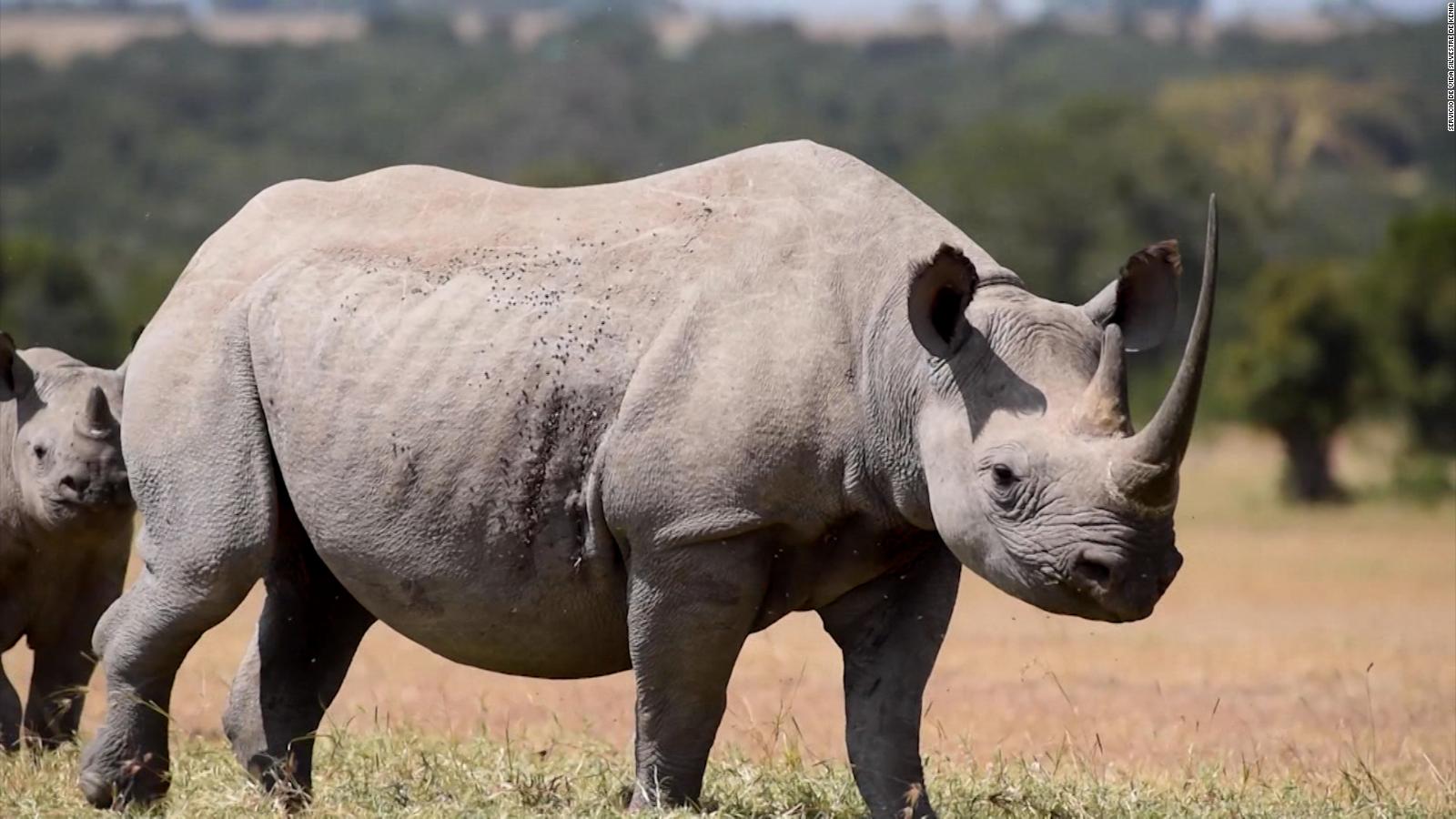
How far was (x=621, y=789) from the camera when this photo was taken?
324 inches

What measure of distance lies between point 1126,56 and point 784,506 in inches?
6508

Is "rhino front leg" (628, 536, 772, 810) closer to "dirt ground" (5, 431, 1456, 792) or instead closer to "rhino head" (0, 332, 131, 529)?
"dirt ground" (5, 431, 1456, 792)

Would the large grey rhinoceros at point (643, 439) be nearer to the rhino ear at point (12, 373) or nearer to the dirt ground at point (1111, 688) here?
the dirt ground at point (1111, 688)

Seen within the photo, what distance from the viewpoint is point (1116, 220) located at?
63.5m

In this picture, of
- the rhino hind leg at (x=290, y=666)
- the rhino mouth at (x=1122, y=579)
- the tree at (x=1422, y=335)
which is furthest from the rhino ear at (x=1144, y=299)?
the tree at (x=1422, y=335)

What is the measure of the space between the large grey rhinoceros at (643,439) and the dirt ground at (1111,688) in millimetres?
628

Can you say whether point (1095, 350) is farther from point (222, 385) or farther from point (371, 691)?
point (371, 691)

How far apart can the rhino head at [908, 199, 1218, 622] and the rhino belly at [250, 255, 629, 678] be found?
3.45ft

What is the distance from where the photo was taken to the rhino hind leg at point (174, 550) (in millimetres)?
7902

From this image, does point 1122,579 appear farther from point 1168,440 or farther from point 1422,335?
point 1422,335

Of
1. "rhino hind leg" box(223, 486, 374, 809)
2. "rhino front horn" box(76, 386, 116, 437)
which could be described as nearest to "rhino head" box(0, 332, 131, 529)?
"rhino front horn" box(76, 386, 116, 437)

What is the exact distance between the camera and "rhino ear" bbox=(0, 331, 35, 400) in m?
10.4

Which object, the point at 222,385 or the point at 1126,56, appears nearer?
the point at 222,385

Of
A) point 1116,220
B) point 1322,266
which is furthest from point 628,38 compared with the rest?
point 1322,266
